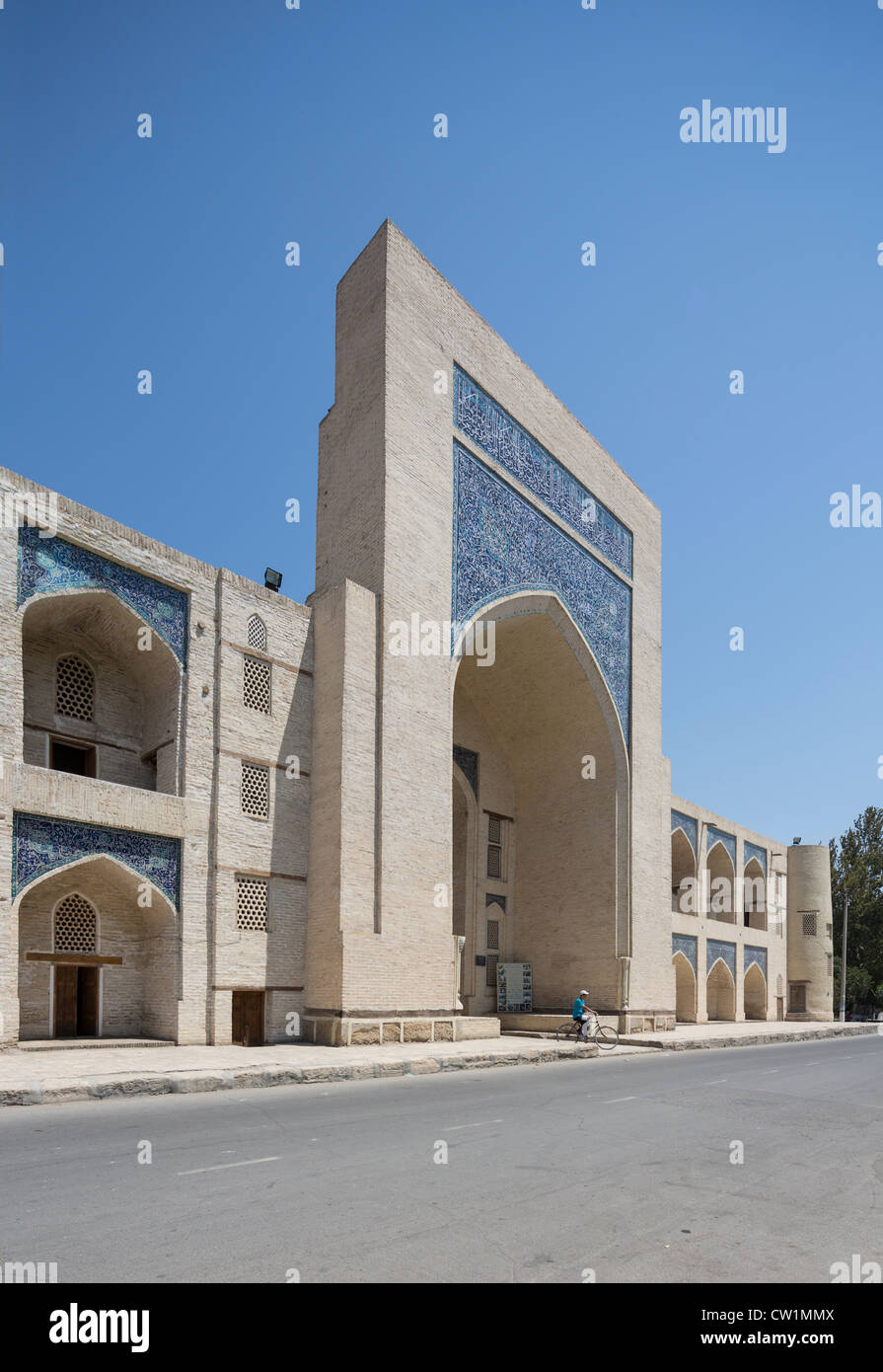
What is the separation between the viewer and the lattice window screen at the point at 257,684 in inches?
637

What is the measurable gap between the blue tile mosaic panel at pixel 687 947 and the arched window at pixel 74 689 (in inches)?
803

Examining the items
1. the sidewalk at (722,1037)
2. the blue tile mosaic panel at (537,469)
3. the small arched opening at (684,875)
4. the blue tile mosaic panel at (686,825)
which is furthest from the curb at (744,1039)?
the blue tile mosaic panel at (537,469)

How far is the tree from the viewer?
5425 centimetres

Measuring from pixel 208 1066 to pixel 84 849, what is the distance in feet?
11.2

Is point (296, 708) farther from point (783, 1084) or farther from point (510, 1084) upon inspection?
point (783, 1084)

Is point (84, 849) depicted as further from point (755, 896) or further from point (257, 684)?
point (755, 896)

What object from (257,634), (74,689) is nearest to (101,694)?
(74,689)

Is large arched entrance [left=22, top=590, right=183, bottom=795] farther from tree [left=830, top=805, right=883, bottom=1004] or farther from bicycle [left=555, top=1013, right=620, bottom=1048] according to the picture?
tree [left=830, top=805, right=883, bottom=1004]

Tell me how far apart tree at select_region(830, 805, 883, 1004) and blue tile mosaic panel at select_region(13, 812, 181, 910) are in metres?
46.0

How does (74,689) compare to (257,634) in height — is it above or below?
below

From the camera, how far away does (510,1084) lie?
39.0 ft

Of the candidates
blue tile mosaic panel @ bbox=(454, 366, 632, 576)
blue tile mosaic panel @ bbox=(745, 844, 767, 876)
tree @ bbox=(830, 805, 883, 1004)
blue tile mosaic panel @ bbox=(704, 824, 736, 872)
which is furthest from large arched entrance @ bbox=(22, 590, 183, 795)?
tree @ bbox=(830, 805, 883, 1004)

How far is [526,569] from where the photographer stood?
22094mm
